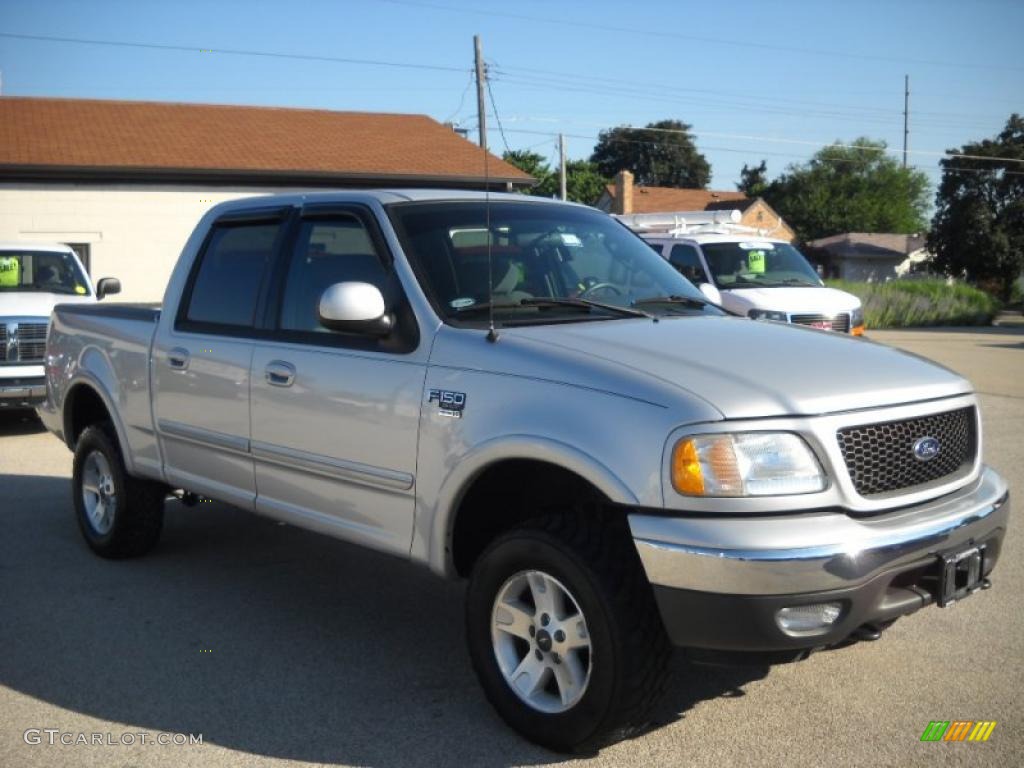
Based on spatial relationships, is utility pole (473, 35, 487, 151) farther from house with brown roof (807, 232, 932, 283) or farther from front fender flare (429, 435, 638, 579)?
house with brown roof (807, 232, 932, 283)

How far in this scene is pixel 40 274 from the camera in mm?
12344

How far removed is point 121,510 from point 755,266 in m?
10.5

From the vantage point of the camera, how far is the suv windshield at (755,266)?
47.9 feet

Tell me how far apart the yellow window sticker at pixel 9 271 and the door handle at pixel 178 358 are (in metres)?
7.64

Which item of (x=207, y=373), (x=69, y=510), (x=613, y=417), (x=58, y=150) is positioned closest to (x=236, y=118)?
(x=58, y=150)

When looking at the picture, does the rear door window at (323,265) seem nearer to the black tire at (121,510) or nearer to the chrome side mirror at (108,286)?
the black tire at (121,510)

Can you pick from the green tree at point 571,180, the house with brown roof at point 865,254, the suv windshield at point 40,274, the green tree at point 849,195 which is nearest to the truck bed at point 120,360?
the suv windshield at point 40,274

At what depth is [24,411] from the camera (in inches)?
507

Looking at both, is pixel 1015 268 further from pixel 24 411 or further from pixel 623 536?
pixel 623 536

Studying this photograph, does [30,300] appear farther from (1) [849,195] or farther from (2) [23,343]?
(1) [849,195]

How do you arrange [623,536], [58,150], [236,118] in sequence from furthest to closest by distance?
[236,118] < [58,150] < [623,536]

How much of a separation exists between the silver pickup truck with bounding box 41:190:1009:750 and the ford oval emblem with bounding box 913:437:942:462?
13mm

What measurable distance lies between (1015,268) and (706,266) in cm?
4645

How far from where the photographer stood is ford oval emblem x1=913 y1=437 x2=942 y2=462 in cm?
375
